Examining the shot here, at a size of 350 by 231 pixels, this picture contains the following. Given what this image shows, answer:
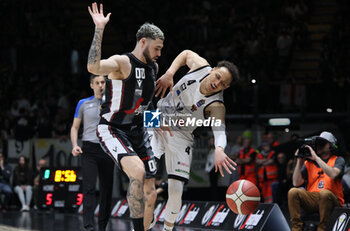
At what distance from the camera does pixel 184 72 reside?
54.0 feet

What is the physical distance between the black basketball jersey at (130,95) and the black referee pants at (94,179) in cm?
191

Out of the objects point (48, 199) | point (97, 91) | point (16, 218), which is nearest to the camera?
point (97, 91)

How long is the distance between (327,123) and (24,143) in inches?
284

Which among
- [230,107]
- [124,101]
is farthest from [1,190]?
[124,101]

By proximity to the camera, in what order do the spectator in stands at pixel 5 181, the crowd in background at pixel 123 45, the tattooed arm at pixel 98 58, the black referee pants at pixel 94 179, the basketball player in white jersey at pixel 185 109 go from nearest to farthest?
the tattooed arm at pixel 98 58 < the basketball player in white jersey at pixel 185 109 < the black referee pants at pixel 94 179 < the spectator in stands at pixel 5 181 < the crowd in background at pixel 123 45

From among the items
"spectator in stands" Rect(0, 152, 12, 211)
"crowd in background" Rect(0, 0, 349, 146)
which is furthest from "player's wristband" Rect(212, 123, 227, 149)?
"spectator in stands" Rect(0, 152, 12, 211)

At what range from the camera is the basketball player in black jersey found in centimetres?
629

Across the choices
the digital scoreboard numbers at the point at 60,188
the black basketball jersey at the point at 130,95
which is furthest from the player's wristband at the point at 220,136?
the digital scoreboard numbers at the point at 60,188

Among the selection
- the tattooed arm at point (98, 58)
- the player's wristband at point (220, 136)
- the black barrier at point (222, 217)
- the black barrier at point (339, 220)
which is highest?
the tattooed arm at point (98, 58)

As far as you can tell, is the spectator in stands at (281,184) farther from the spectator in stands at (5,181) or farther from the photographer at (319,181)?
the spectator in stands at (5,181)

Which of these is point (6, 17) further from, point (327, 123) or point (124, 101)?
point (124, 101)

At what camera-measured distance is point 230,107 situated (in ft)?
52.6

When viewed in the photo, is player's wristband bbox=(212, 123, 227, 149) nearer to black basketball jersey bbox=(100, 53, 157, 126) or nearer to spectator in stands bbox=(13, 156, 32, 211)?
black basketball jersey bbox=(100, 53, 157, 126)

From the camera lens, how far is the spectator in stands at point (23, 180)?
15.2m
